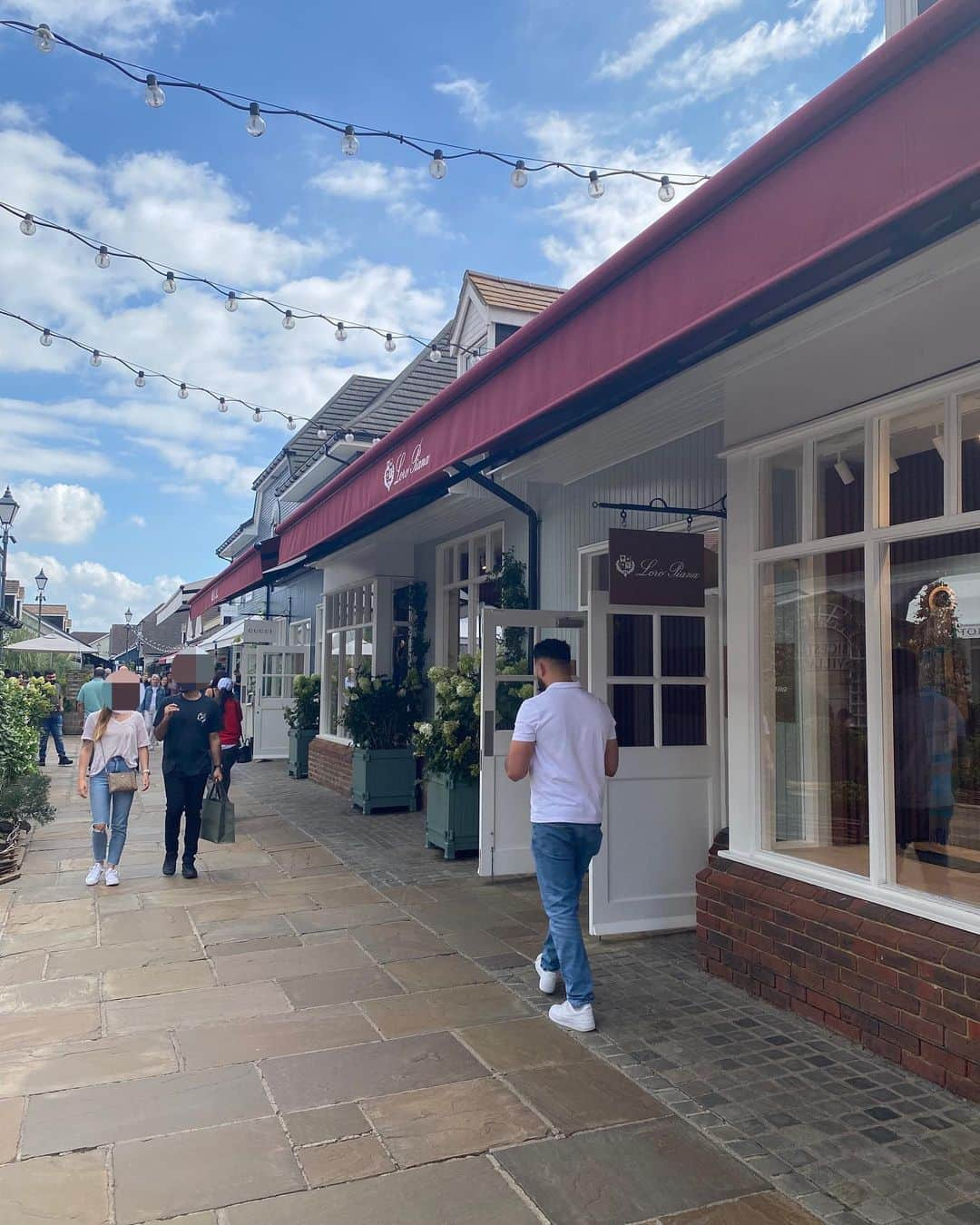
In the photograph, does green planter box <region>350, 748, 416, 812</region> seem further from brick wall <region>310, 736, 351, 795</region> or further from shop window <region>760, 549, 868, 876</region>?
shop window <region>760, 549, 868, 876</region>

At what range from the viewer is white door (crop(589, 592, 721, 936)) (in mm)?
5523

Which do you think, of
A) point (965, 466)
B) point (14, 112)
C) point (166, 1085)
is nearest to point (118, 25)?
point (14, 112)

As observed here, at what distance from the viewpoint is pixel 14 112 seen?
6949 mm

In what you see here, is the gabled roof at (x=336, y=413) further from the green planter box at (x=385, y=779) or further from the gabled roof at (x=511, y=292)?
the green planter box at (x=385, y=779)

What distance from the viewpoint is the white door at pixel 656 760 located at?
552cm

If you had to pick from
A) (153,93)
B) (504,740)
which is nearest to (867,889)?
(504,740)

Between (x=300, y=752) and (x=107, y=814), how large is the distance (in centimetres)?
689

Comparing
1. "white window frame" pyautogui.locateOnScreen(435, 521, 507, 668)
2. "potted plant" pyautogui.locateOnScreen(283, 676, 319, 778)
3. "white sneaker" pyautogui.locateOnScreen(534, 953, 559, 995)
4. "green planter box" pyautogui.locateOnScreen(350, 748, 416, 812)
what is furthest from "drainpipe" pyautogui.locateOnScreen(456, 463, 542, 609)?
"potted plant" pyautogui.locateOnScreen(283, 676, 319, 778)

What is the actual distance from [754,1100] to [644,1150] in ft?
1.88

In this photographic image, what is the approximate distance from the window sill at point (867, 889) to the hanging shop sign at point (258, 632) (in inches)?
511

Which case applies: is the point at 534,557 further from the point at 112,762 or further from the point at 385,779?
the point at 112,762

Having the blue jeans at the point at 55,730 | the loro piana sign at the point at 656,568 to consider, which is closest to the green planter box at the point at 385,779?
the loro piana sign at the point at 656,568

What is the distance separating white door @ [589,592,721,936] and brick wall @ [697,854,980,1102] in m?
0.65

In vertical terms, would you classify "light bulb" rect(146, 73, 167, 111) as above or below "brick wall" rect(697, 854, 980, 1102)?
above
